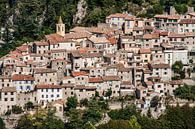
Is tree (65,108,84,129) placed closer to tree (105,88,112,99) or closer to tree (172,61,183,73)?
tree (105,88,112,99)

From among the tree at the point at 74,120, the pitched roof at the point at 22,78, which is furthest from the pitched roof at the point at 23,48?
the tree at the point at 74,120

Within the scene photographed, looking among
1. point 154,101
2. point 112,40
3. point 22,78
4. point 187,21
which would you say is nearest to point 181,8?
point 187,21

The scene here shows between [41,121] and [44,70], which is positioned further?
[44,70]

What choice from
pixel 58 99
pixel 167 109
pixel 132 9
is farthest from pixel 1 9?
pixel 167 109

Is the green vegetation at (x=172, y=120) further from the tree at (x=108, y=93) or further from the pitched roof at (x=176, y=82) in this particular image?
the pitched roof at (x=176, y=82)

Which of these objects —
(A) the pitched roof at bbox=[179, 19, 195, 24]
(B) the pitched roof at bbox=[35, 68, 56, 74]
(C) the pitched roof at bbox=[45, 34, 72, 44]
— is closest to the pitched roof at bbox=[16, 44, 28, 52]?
(C) the pitched roof at bbox=[45, 34, 72, 44]

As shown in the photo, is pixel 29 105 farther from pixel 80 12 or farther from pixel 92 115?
pixel 80 12
